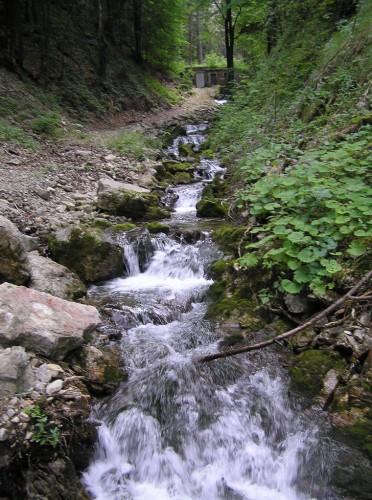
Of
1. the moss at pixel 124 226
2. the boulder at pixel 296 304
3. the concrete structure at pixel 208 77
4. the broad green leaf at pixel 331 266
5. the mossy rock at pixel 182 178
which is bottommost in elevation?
the boulder at pixel 296 304

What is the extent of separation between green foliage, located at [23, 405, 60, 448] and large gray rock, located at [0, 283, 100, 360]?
73 cm

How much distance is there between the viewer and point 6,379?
127 inches

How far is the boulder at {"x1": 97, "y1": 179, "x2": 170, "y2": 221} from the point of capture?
869cm

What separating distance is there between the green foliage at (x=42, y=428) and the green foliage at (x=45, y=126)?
408 inches

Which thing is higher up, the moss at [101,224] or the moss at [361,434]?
the moss at [101,224]

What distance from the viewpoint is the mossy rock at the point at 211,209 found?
903 centimetres

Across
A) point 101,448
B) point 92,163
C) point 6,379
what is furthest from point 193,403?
point 92,163

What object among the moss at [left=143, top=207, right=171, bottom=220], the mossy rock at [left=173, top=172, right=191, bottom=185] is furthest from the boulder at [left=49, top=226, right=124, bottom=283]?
the mossy rock at [left=173, top=172, right=191, bottom=185]

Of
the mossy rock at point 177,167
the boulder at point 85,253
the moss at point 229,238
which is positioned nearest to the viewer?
the moss at point 229,238

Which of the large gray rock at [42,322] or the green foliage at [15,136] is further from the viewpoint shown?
the green foliage at [15,136]

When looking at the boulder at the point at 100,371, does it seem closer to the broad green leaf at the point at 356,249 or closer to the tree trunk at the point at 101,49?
the broad green leaf at the point at 356,249

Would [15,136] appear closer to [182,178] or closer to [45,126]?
[45,126]

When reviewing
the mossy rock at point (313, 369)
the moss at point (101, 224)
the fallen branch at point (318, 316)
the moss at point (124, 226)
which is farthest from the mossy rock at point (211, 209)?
the mossy rock at point (313, 369)

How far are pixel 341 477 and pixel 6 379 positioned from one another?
2.80 meters
